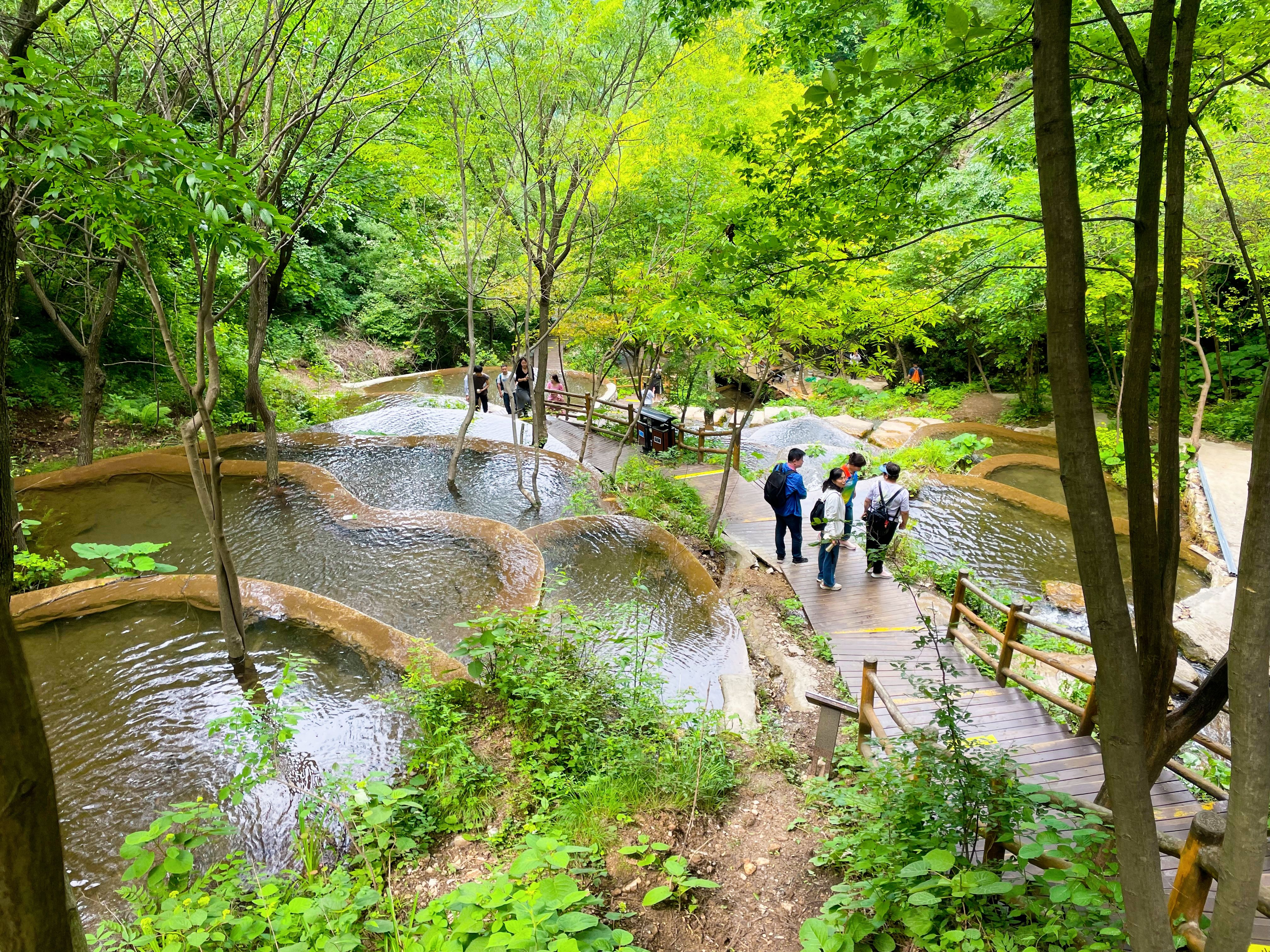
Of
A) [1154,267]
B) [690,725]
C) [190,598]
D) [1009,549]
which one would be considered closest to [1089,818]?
[1154,267]

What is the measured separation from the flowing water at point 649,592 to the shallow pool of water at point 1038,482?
29.0 feet

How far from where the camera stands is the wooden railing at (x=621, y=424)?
13.3 meters

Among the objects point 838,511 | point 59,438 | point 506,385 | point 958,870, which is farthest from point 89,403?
point 958,870

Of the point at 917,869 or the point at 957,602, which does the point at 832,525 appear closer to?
the point at 957,602

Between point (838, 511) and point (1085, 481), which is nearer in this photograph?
point (1085, 481)

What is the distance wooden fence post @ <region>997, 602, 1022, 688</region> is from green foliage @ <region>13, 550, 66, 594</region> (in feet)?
31.1

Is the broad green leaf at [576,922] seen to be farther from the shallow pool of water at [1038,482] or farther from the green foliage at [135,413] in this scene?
the green foliage at [135,413]

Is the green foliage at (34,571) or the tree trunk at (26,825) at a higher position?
the tree trunk at (26,825)

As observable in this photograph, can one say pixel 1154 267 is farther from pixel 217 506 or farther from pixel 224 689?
pixel 224 689

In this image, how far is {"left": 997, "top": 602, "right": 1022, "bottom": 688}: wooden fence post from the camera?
5.38 m

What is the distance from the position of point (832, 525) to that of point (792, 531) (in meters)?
0.65

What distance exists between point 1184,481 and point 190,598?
16.4 m

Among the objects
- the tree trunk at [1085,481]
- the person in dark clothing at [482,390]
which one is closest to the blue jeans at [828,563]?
the tree trunk at [1085,481]

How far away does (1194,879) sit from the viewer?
84.2 inches
